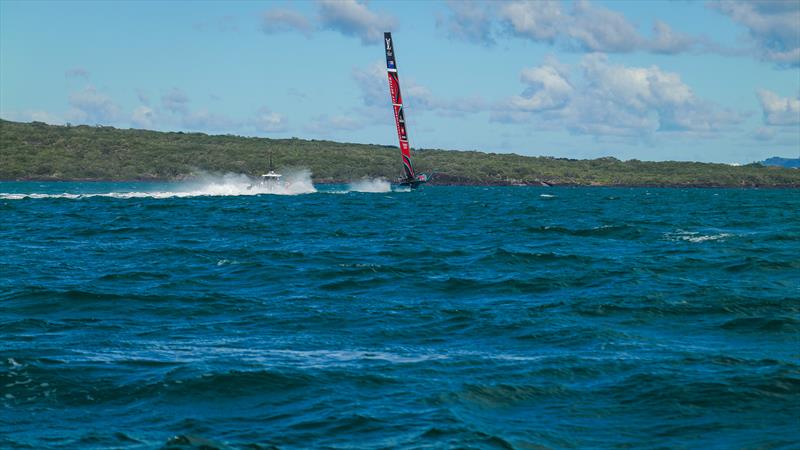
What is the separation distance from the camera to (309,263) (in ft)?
112

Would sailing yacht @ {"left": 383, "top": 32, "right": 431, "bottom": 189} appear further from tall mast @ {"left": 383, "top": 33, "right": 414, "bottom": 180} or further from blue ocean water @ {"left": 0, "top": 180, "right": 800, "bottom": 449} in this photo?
blue ocean water @ {"left": 0, "top": 180, "right": 800, "bottom": 449}

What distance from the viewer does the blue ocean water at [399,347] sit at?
44.5 feet

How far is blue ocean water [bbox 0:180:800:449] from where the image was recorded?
44.5ft

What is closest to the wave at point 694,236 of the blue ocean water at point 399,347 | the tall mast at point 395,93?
the blue ocean water at point 399,347

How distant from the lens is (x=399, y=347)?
62.4ft

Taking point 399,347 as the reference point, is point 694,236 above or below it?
above

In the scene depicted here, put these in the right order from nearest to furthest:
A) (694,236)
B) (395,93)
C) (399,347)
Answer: (399,347) < (694,236) < (395,93)

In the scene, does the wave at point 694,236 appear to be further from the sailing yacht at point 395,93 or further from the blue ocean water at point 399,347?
the sailing yacht at point 395,93

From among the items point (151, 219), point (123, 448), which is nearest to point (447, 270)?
point (123, 448)

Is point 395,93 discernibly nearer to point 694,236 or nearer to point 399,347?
point 694,236

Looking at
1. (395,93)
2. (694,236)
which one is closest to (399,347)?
(694,236)

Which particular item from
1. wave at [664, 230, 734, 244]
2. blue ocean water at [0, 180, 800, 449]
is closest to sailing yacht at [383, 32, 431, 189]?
wave at [664, 230, 734, 244]

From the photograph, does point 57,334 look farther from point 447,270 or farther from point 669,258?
point 669,258

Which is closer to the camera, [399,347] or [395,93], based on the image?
[399,347]
